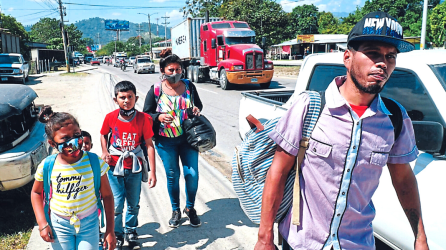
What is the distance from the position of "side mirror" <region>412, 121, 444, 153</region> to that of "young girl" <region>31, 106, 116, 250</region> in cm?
224

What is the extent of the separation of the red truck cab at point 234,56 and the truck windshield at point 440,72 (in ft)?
47.8

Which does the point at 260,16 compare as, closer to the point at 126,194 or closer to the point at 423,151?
the point at 126,194

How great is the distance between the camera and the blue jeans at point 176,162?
3986 millimetres

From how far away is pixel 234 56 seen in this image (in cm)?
1806

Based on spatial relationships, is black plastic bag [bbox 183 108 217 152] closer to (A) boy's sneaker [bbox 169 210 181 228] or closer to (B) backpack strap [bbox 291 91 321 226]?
(A) boy's sneaker [bbox 169 210 181 228]

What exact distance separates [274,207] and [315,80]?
2.39 metres

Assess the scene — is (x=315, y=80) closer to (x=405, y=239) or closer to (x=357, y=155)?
(x=405, y=239)

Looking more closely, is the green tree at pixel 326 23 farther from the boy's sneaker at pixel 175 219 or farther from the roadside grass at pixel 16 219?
the boy's sneaker at pixel 175 219

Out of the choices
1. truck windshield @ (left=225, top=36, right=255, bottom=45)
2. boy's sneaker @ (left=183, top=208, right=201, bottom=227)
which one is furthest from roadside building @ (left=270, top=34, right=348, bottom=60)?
boy's sneaker @ (left=183, top=208, right=201, bottom=227)

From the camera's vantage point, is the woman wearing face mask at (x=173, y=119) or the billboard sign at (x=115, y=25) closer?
the woman wearing face mask at (x=173, y=119)

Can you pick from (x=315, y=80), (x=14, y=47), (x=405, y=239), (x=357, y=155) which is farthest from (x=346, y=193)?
(x=14, y=47)

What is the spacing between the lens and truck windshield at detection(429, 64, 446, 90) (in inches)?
103

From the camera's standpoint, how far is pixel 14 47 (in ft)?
110

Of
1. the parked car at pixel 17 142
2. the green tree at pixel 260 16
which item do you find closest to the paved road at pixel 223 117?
the parked car at pixel 17 142
